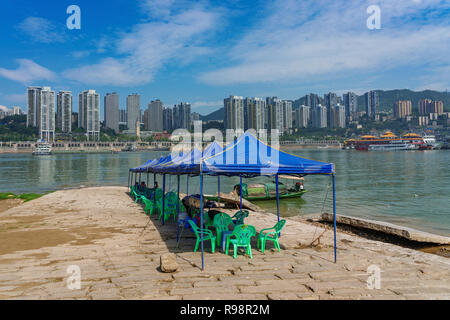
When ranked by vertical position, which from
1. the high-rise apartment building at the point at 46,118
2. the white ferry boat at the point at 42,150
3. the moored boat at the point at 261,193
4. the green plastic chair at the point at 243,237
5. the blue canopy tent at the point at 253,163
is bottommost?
the moored boat at the point at 261,193

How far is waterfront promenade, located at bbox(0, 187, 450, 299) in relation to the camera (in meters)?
5.03

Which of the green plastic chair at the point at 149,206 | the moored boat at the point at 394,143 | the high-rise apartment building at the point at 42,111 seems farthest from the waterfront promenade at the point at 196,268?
the high-rise apartment building at the point at 42,111

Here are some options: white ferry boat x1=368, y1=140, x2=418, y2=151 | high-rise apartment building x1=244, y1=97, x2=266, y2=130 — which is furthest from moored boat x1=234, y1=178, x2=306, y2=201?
high-rise apartment building x1=244, y1=97, x2=266, y2=130

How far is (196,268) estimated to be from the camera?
619cm

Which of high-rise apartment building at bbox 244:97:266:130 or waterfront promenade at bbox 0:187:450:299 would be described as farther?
high-rise apartment building at bbox 244:97:266:130

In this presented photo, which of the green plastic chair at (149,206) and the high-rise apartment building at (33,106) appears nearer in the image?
the green plastic chair at (149,206)

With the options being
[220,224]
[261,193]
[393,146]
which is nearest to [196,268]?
[220,224]

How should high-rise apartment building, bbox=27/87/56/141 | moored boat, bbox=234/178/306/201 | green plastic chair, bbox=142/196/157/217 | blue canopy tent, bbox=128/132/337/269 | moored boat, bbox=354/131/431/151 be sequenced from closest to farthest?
blue canopy tent, bbox=128/132/337/269 < green plastic chair, bbox=142/196/157/217 < moored boat, bbox=234/178/306/201 < moored boat, bbox=354/131/431/151 < high-rise apartment building, bbox=27/87/56/141

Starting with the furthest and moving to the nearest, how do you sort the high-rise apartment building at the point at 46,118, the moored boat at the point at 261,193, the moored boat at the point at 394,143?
the high-rise apartment building at the point at 46,118, the moored boat at the point at 394,143, the moored boat at the point at 261,193

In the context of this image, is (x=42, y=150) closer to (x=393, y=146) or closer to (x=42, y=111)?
(x=42, y=111)

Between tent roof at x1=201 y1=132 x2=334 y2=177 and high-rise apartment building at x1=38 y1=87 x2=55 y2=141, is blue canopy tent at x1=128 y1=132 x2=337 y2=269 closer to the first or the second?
tent roof at x1=201 y1=132 x2=334 y2=177

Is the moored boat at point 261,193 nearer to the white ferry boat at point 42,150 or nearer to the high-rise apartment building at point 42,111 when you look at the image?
the white ferry boat at point 42,150

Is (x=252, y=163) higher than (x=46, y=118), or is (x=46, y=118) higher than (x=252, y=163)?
(x=46, y=118)

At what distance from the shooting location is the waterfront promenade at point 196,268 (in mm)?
5027
